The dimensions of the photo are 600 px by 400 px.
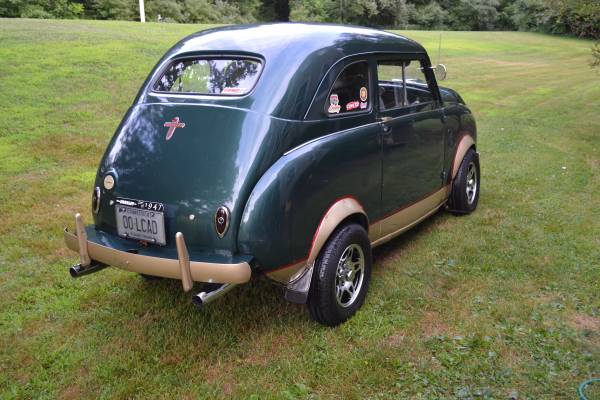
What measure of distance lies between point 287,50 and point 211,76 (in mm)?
575

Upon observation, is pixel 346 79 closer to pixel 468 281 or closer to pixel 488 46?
pixel 468 281

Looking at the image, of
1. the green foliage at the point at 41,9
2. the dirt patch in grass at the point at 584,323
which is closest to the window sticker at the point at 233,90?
the dirt patch in grass at the point at 584,323

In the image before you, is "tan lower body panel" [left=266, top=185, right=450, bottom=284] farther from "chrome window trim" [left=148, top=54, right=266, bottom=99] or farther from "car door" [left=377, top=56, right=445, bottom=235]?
"chrome window trim" [left=148, top=54, right=266, bottom=99]

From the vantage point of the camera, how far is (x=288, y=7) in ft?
170

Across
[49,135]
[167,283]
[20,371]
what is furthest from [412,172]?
[49,135]

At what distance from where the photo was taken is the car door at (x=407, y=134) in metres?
4.17

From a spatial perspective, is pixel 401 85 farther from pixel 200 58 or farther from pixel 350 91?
pixel 200 58

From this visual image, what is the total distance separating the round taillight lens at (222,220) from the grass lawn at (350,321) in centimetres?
81

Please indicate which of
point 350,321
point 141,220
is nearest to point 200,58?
point 141,220

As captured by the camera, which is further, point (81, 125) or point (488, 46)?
point (488, 46)

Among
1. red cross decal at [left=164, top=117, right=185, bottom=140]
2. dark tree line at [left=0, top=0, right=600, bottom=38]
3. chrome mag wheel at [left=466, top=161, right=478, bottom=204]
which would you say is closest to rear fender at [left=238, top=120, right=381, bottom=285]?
red cross decal at [left=164, top=117, right=185, bottom=140]

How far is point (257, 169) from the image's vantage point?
3.10 metres

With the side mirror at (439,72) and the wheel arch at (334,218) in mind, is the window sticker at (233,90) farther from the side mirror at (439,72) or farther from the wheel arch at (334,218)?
the side mirror at (439,72)

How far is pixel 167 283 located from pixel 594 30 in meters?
9.21
